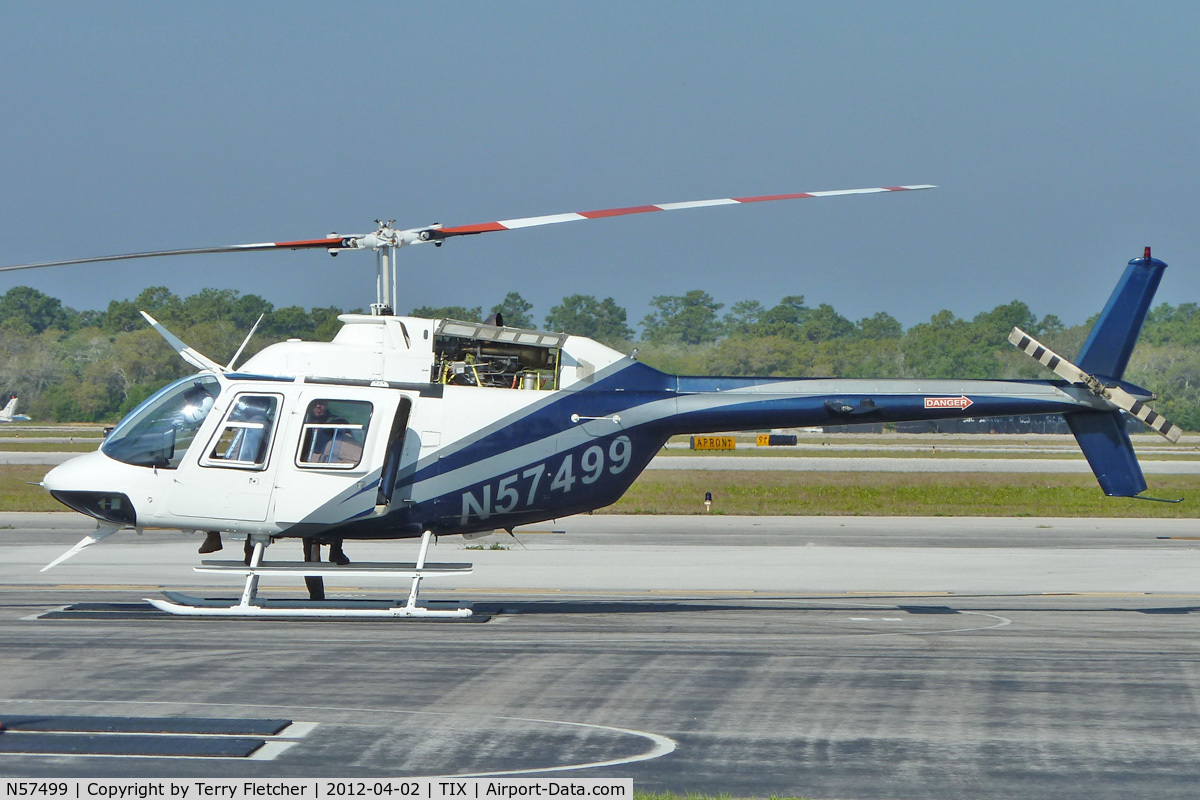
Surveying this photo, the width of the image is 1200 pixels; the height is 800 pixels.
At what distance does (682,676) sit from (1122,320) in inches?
302

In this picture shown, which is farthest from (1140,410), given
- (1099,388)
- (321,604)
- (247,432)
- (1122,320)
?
(247,432)

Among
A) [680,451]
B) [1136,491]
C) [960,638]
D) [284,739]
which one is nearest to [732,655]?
[960,638]

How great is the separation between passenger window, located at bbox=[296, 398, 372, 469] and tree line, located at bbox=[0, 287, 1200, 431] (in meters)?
30.9

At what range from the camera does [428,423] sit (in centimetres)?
1360

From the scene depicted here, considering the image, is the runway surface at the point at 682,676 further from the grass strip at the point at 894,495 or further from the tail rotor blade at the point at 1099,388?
the grass strip at the point at 894,495

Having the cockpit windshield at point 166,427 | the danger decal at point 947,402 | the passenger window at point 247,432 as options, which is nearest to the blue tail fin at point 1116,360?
the danger decal at point 947,402

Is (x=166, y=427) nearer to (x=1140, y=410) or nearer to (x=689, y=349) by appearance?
(x=1140, y=410)

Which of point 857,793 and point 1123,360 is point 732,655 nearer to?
point 857,793

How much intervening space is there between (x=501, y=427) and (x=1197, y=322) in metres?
86.7

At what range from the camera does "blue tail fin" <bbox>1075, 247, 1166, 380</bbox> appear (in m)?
14.3

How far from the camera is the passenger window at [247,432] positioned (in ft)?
43.5

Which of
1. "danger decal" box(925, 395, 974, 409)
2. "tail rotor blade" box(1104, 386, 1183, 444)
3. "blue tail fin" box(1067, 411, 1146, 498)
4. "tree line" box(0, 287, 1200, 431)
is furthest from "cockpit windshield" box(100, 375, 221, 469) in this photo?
"tree line" box(0, 287, 1200, 431)

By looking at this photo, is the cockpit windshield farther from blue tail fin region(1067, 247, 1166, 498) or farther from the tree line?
the tree line

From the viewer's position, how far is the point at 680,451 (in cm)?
6194
